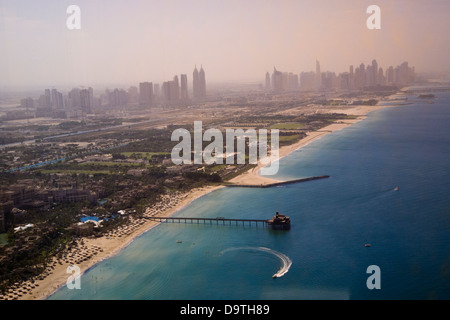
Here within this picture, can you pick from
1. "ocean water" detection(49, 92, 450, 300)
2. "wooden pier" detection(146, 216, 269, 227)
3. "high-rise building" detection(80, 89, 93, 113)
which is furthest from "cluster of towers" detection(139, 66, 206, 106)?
"wooden pier" detection(146, 216, 269, 227)

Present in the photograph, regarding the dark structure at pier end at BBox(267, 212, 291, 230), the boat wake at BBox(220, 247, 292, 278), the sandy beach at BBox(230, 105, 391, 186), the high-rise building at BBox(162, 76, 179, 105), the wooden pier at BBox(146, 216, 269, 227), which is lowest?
the boat wake at BBox(220, 247, 292, 278)

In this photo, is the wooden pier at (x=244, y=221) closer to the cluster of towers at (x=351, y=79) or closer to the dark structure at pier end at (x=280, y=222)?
the dark structure at pier end at (x=280, y=222)

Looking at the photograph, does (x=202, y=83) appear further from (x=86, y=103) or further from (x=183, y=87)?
(x=86, y=103)

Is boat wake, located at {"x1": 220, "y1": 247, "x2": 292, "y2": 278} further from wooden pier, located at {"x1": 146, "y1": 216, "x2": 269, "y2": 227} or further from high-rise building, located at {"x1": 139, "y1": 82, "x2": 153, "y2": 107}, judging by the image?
high-rise building, located at {"x1": 139, "y1": 82, "x2": 153, "y2": 107}

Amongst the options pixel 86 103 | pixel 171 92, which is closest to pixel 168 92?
pixel 171 92

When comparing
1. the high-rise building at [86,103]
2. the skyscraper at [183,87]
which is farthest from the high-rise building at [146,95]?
Answer: the high-rise building at [86,103]

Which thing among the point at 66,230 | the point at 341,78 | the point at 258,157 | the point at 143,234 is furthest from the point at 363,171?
the point at 341,78

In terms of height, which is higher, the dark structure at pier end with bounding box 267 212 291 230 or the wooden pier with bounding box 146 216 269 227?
the dark structure at pier end with bounding box 267 212 291 230

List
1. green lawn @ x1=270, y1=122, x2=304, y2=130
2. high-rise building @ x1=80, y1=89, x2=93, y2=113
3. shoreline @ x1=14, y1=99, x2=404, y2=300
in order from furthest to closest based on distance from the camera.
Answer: high-rise building @ x1=80, y1=89, x2=93, y2=113
green lawn @ x1=270, y1=122, x2=304, y2=130
shoreline @ x1=14, y1=99, x2=404, y2=300

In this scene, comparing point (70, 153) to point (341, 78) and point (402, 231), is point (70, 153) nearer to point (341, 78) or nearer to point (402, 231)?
point (402, 231)

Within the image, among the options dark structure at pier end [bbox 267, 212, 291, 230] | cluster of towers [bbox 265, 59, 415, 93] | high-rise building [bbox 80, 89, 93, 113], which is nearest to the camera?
dark structure at pier end [bbox 267, 212, 291, 230]

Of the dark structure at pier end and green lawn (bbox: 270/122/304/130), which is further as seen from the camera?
green lawn (bbox: 270/122/304/130)
